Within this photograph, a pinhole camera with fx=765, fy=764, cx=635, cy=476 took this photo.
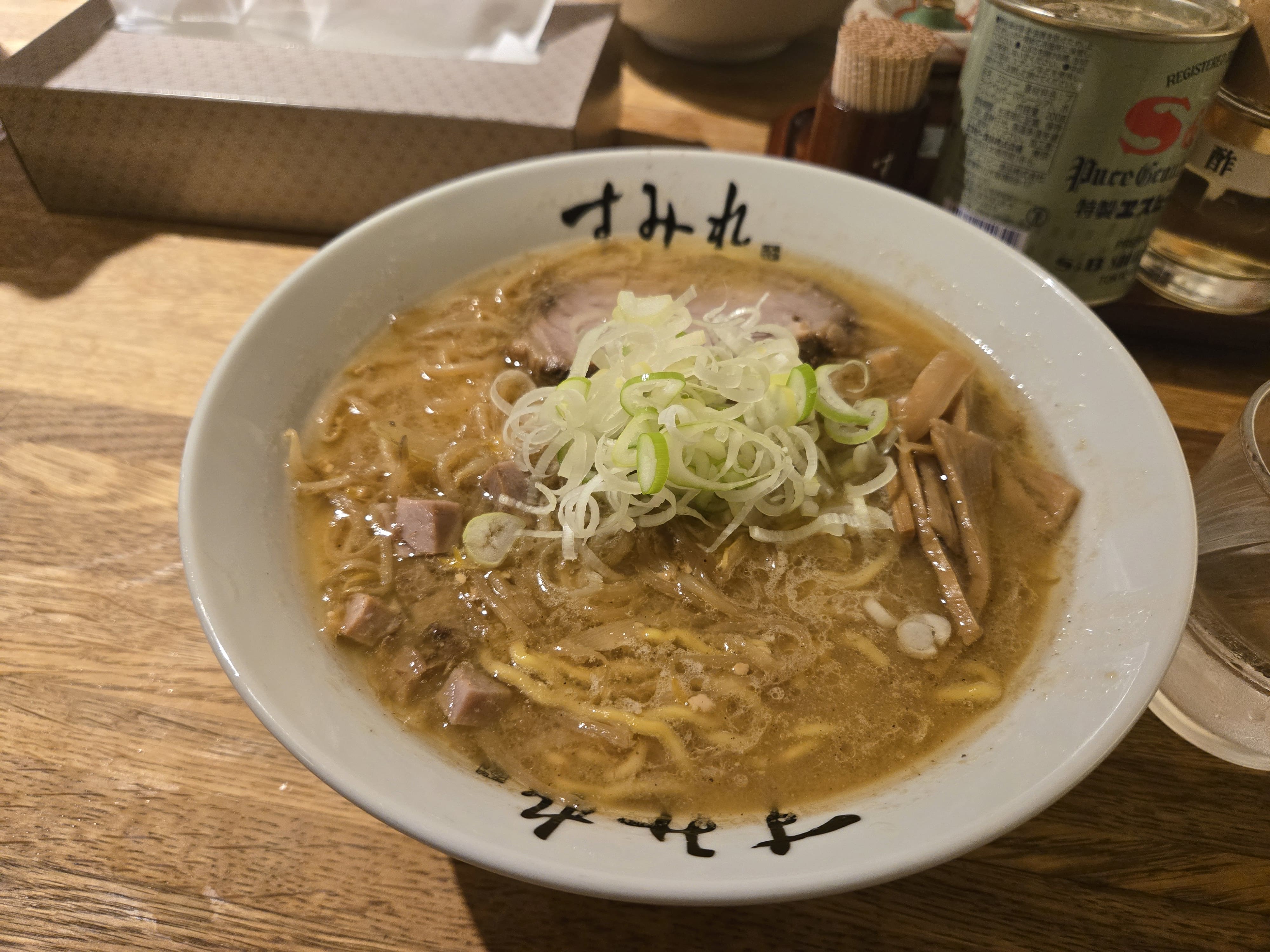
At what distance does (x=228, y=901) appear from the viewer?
50.4 inches

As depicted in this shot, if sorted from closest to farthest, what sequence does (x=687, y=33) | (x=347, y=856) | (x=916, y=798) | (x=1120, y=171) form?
1. (x=916, y=798)
2. (x=347, y=856)
3. (x=1120, y=171)
4. (x=687, y=33)

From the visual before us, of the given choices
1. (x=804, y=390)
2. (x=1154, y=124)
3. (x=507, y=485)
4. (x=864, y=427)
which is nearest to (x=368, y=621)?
(x=507, y=485)

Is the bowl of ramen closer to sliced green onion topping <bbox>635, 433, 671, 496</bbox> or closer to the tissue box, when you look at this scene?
sliced green onion topping <bbox>635, 433, 671, 496</bbox>

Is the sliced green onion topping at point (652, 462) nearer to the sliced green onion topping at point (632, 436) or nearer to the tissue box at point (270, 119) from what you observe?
the sliced green onion topping at point (632, 436)

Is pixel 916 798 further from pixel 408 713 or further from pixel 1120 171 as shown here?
pixel 1120 171

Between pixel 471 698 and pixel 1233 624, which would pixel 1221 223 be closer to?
pixel 1233 624

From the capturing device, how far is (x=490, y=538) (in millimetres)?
1587

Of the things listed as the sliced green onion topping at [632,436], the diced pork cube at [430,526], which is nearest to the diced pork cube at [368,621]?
the diced pork cube at [430,526]

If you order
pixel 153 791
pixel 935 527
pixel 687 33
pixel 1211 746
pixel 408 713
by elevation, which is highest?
pixel 687 33

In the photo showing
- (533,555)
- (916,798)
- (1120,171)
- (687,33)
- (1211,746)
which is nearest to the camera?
(916,798)

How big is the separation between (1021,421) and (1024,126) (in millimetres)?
704

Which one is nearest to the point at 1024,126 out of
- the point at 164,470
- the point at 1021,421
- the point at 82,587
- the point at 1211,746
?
the point at 1021,421

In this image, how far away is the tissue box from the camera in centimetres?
224

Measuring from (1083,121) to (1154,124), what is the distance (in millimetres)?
150
